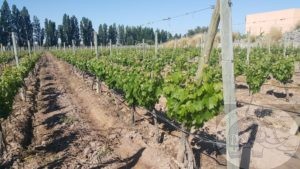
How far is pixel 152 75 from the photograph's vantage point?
991cm

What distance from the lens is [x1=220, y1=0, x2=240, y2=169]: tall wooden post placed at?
16.7ft

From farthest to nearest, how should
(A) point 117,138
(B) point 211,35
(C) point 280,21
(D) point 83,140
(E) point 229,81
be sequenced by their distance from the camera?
(C) point 280,21
(A) point 117,138
(D) point 83,140
(B) point 211,35
(E) point 229,81

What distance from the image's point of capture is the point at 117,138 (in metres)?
9.89

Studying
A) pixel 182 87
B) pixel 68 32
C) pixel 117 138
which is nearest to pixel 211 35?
pixel 182 87

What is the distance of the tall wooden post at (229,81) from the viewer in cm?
509

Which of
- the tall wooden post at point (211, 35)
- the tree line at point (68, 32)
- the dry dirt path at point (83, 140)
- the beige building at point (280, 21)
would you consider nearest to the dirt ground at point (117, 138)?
the dry dirt path at point (83, 140)

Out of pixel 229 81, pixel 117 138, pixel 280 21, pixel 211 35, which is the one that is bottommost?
pixel 117 138

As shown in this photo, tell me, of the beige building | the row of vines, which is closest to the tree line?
the beige building

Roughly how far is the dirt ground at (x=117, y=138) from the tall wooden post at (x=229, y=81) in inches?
97.7

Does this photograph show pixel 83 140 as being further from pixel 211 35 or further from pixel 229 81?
pixel 229 81

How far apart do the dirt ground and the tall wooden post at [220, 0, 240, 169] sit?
2483 millimetres

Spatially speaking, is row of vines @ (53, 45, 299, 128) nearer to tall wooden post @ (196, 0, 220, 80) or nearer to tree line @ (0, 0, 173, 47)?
tall wooden post @ (196, 0, 220, 80)

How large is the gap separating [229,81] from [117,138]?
17.6 ft

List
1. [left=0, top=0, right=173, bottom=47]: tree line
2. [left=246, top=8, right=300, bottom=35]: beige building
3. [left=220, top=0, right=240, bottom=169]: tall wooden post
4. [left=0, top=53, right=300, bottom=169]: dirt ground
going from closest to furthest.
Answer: [left=220, top=0, right=240, bottom=169]: tall wooden post
[left=0, top=53, right=300, bottom=169]: dirt ground
[left=246, top=8, right=300, bottom=35]: beige building
[left=0, top=0, right=173, bottom=47]: tree line
